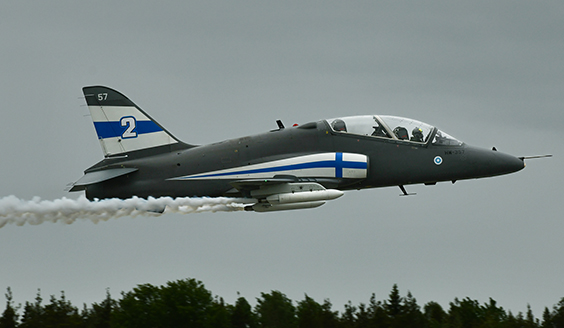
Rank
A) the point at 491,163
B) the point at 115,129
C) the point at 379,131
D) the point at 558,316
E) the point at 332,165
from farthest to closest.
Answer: the point at 558,316 < the point at 115,129 < the point at 491,163 < the point at 379,131 < the point at 332,165

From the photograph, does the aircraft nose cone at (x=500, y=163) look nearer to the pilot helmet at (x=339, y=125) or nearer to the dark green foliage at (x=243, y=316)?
the pilot helmet at (x=339, y=125)

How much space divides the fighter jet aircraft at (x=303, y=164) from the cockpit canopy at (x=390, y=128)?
3 centimetres

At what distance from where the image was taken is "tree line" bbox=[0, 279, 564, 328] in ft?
156

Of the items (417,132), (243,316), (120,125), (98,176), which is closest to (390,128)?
(417,132)

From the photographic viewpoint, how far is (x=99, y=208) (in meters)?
22.5

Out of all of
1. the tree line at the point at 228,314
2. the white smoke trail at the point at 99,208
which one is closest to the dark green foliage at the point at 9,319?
the tree line at the point at 228,314

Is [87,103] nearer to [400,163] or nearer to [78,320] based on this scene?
[400,163]

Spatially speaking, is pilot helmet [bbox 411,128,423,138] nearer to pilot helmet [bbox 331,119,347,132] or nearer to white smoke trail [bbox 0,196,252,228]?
pilot helmet [bbox 331,119,347,132]

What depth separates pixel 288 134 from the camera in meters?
22.9

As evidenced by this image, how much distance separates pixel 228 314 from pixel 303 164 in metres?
33.4

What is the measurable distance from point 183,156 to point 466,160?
28.3ft

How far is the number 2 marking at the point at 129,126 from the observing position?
2388 cm

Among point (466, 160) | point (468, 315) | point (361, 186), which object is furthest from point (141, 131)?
point (468, 315)

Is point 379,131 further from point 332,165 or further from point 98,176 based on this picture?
point 98,176
